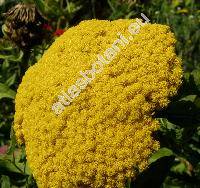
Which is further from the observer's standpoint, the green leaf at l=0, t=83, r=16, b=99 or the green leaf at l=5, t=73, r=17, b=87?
the green leaf at l=5, t=73, r=17, b=87

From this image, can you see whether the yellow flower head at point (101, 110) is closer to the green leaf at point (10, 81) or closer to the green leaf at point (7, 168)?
the green leaf at point (7, 168)

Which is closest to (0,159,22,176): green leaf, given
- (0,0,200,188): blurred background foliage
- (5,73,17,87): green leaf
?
(0,0,200,188): blurred background foliage

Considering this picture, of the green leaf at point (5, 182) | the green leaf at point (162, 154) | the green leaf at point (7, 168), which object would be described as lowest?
the green leaf at point (162, 154)

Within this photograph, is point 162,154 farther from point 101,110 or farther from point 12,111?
point 12,111

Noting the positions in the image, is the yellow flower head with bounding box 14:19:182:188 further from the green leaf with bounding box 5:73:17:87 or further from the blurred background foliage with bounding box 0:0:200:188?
the green leaf with bounding box 5:73:17:87

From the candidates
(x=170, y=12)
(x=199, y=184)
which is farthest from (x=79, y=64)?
(x=170, y=12)

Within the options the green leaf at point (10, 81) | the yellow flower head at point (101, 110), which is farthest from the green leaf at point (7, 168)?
the green leaf at point (10, 81)

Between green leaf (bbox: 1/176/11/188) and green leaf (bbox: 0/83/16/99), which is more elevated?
green leaf (bbox: 0/83/16/99)

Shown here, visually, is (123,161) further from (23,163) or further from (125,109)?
(23,163)

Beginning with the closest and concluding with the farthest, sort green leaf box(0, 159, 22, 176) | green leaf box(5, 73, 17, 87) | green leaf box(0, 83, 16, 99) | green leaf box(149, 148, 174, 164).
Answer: green leaf box(149, 148, 174, 164)
green leaf box(0, 159, 22, 176)
green leaf box(0, 83, 16, 99)
green leaf box(5, 73, 17, 87)
